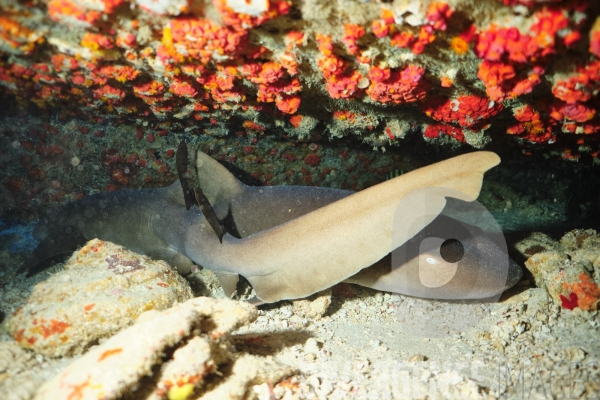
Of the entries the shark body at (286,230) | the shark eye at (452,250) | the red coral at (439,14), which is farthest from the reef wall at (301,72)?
the shark eye at (452,250)

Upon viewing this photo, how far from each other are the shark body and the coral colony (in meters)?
0.81

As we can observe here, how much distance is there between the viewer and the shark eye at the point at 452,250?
3100 mm

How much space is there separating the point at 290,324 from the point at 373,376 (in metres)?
1.08

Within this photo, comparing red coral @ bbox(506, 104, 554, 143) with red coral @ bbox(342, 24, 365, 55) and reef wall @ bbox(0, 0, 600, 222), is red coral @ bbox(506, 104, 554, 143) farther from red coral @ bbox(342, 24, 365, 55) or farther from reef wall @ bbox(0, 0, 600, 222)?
red coral @ bbox(342, 24, 365, 55)

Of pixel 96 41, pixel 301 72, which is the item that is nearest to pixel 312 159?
pixel 301 72

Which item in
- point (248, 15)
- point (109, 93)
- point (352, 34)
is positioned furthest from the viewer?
point (109, 93)

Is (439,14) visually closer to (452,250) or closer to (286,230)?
(286,230)

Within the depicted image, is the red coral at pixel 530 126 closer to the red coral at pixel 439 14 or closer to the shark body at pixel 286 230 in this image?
the shark body at pixel 286 230

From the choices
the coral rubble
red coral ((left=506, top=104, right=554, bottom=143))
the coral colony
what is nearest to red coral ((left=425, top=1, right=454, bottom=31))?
the coral colony

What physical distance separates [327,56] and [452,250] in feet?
7.02

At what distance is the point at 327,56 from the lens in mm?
2455

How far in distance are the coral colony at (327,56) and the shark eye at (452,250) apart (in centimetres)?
123

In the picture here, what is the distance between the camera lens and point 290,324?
318cm

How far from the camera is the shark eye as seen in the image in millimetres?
3100
